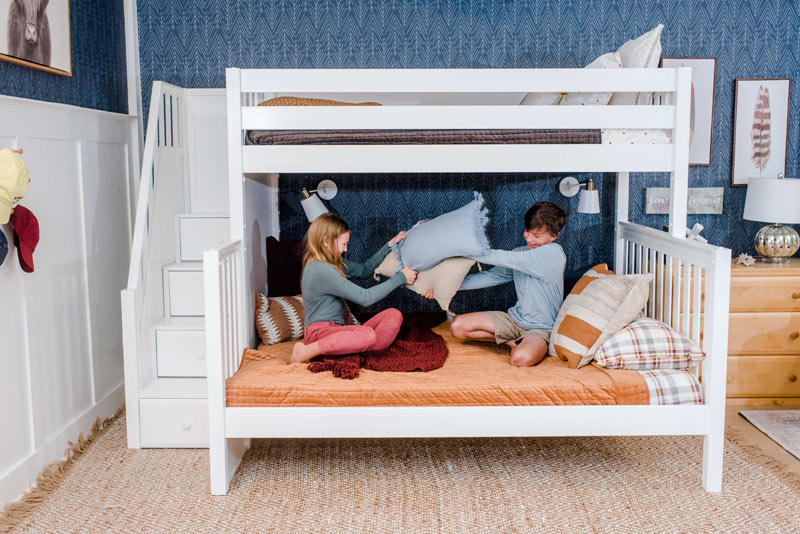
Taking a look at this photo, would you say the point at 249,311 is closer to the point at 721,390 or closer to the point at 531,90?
the point at 531,90

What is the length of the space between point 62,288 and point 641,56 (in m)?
2.45

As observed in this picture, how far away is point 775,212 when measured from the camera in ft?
10.6

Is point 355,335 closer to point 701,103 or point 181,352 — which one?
point 181,352

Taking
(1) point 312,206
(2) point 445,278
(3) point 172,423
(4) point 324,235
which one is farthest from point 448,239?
(3) point 172,423

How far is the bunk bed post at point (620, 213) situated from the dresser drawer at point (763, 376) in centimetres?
65

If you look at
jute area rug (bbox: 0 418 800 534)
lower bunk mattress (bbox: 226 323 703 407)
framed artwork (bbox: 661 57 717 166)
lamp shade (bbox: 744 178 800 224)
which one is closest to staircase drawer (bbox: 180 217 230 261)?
jute area rug (bbox: 0 418 800 534)

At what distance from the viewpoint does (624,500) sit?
7.55 ft

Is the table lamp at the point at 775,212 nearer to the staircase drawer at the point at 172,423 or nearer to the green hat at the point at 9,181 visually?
the staircase drawer at the point at 172,423

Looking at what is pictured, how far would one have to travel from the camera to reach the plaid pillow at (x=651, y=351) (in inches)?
93.0

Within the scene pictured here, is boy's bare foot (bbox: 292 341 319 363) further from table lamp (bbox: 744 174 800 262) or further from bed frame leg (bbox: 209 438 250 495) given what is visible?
table lamp (bbox: 744 174 800 262)

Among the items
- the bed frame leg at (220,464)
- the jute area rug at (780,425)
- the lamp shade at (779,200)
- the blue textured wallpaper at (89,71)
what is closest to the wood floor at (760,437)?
the jute area rug at (780,425)

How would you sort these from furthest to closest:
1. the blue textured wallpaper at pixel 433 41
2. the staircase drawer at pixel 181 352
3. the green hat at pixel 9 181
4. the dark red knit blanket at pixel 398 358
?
the blue textured wallpaper at pixel 433 41 → the staircase drawer at pixel 181 352 → the dark red knit blanket at pixel 398 358 → the green hat at pixel 9 181

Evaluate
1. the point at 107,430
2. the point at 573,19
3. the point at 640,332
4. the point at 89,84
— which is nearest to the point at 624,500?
the point at 640,332

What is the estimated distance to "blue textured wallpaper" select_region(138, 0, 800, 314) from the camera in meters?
3.43
